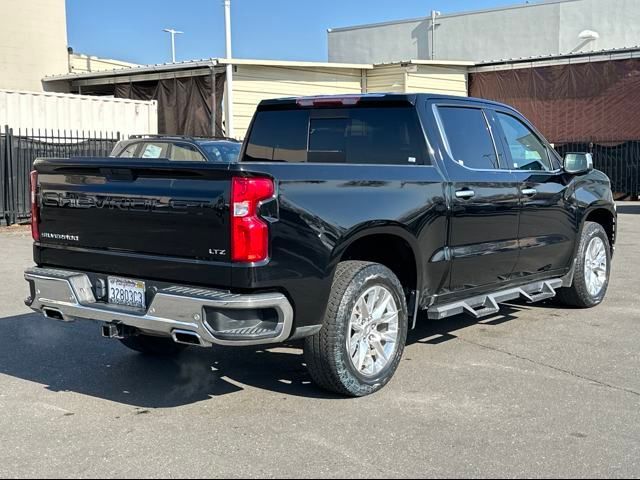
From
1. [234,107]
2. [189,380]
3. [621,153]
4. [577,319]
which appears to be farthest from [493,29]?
[189,380]

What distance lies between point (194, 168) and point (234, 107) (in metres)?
16.5

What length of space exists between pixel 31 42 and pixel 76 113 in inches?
324

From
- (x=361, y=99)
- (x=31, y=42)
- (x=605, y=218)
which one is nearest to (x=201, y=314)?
(x=361, y=99)

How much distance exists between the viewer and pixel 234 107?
67.8 feet

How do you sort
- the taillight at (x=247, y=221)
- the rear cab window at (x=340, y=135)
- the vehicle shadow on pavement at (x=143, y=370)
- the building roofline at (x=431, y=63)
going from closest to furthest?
the taillight at (x=247, y=221)
the vehicle shadow on pavement at (x=143, y=370)
the rear cab window at (x=340, y=135)
the building roofline at (x=431, y=63)

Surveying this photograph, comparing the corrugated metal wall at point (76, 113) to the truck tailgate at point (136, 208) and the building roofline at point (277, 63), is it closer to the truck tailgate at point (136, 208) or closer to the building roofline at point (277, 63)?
the building roofline at point (277, 63)

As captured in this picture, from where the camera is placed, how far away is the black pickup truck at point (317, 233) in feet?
14.6

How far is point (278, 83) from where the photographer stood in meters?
21.8

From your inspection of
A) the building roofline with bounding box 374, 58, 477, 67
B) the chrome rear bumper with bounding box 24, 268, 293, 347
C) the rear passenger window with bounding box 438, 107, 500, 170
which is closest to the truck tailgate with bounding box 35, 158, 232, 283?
the chrome rear bumper with bounding box 24, 268, 293, 347

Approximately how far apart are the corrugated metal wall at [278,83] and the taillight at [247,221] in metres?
16.0

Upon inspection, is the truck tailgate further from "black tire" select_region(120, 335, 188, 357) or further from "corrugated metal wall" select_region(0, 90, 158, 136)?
"corrugated metal wall" select_region(0, 90, 158, 136)

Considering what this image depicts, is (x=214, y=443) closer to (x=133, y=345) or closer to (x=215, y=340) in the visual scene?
(x=215, y=340)

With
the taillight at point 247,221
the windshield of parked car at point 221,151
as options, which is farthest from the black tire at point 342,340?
the windshield of parked car at point 221,151

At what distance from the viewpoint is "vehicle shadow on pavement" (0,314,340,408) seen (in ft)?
17.3
